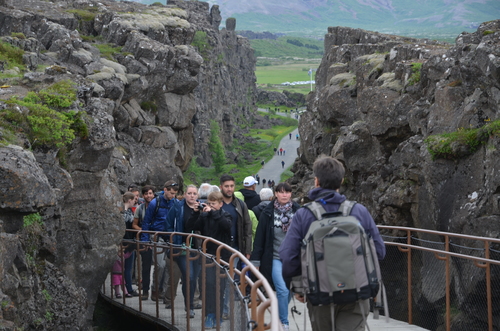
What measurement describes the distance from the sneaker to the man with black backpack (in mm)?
3632

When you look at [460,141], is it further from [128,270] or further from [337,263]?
[337,263]

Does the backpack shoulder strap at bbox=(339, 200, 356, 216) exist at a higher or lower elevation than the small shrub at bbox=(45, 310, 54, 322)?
higher

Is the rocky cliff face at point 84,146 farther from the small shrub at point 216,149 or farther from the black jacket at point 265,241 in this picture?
the small shrub at point 216,149

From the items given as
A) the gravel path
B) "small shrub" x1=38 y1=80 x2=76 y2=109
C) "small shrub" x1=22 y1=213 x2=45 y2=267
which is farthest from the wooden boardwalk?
the gravel path

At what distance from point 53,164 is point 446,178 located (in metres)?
10.1

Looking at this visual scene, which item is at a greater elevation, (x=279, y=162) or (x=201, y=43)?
(x=201, y=43)

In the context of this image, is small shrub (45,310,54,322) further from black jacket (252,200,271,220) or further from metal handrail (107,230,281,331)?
black jacket (252,200,271,220)

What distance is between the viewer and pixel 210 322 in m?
9.94

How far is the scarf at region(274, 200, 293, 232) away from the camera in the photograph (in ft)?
31.4

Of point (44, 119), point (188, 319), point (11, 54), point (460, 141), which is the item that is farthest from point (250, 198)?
point (11, 54)

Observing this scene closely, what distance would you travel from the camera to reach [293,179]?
3947cm

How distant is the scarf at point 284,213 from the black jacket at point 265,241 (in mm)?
90

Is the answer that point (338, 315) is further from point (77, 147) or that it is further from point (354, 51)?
point (354, 51)

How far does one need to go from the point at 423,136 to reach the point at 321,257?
15.7 metres
